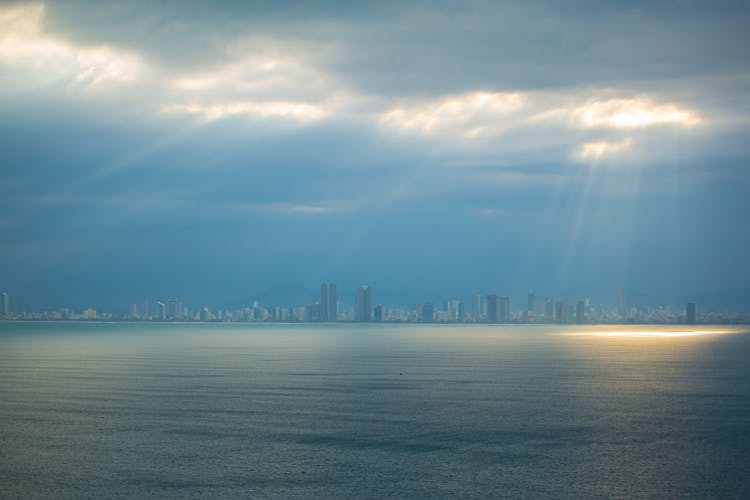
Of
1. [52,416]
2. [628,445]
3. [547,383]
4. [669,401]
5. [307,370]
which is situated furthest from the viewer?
[307,370]

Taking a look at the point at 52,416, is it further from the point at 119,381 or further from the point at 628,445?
the point at 628,445

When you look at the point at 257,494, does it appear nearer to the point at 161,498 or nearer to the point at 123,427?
the point at 161,498

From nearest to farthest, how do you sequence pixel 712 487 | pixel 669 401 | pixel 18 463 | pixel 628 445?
pixel 712 487
pixel 18 463
pixel 628 445
pixel 669 401

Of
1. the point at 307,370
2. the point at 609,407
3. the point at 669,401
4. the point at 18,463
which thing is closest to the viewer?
the point at 18,463

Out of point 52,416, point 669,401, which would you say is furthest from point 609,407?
point 52,416

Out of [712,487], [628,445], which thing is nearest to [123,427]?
[628,445]

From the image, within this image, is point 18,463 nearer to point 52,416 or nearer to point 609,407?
point 52,416

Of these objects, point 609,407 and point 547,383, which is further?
point 547,383

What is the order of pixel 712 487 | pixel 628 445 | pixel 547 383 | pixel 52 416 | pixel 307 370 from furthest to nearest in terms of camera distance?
1. pixel 307 370
2. pixel 547 383
3. pixel 52 416
4. pixel 628 445
5. pixel 712 487

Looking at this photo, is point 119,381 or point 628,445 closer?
point 628,445
